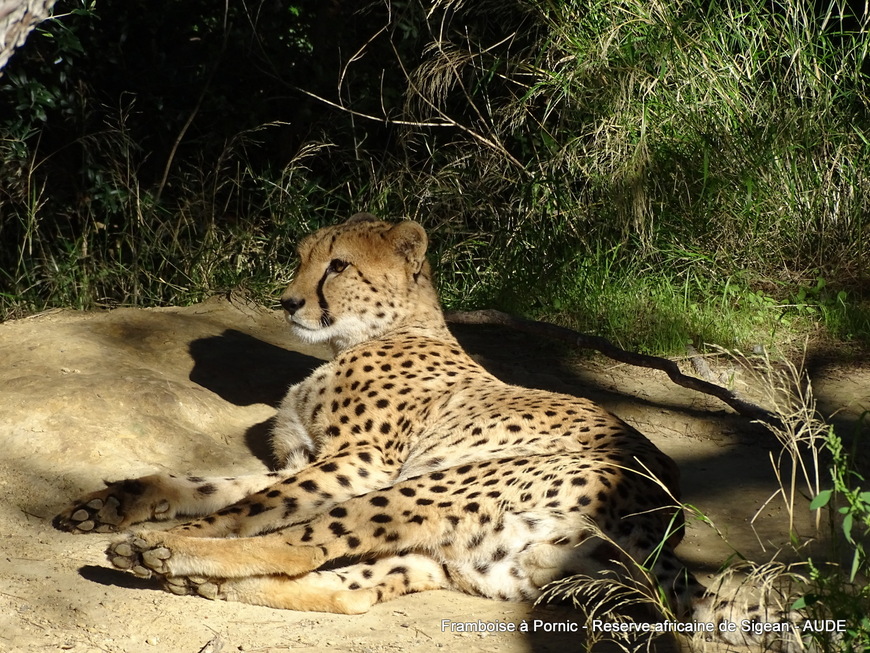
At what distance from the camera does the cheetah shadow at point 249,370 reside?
170 inches

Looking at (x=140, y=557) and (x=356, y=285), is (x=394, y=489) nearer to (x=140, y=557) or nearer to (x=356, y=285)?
(x=140, y=557)

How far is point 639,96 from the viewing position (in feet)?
19.4

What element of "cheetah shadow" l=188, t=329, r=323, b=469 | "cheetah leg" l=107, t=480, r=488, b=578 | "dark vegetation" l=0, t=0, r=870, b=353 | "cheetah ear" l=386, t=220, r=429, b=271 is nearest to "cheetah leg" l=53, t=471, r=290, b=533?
"cheetah leg" l=107, t=480, r=488, b=578

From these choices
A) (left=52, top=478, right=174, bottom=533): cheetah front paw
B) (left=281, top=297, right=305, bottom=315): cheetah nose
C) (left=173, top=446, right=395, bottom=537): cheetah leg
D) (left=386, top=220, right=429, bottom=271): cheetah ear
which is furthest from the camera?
(left=386, top=220, right=429, bottom=271): cheetah ear

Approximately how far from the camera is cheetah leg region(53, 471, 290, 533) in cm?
323

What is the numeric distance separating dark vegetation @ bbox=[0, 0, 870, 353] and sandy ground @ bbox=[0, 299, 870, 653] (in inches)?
19.5

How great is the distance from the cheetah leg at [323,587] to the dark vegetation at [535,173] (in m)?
2.60

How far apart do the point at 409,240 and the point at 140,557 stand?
183cm

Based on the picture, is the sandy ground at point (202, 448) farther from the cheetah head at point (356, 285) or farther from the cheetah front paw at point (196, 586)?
the cheetah head at point (356, 285)

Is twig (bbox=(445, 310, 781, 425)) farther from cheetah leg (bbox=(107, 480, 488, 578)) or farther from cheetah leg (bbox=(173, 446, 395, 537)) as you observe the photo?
cheetah leg (bbox=(107, 480, 488, 578))

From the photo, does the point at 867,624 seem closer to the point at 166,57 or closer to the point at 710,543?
the point at 710,543

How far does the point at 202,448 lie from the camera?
12.7 feet

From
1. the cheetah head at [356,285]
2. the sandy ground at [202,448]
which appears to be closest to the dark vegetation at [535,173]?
the sandy ground at [202,448]

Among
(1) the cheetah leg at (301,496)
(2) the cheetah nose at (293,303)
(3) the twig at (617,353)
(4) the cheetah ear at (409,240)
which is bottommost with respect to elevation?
(1) the cheetah leg at (301,496)
